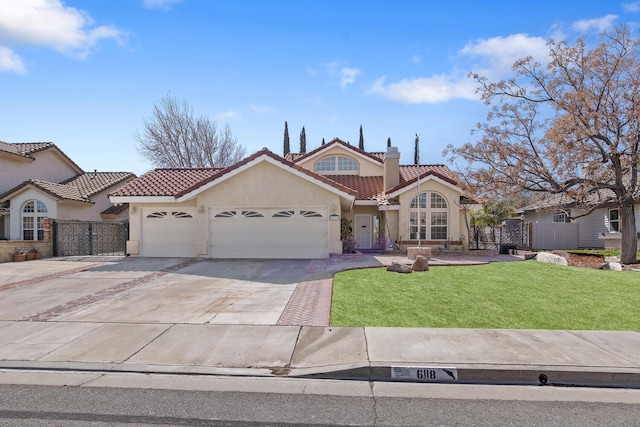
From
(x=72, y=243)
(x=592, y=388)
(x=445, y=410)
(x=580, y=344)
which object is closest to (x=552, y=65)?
(x=580, y=344)

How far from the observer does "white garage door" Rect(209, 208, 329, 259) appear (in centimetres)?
1714

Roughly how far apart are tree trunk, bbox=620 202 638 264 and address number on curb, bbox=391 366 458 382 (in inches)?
564

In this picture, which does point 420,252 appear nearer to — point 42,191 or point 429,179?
point 429,179

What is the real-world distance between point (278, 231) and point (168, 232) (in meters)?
5.07

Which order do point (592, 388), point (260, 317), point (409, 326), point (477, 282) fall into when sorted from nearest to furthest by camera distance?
point (592, 388)
point (409, 326)
point (260, 317)
point (477, 282)

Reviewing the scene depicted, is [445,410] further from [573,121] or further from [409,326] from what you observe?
[573,121]

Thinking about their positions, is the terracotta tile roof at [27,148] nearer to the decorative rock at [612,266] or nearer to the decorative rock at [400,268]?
the decorative rock at [400,268]

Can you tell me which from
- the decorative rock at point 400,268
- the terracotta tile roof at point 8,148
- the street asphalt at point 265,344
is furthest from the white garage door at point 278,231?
the terracotta tile roof at point 8,148

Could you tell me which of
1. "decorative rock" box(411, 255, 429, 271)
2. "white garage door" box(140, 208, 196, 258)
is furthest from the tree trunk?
"white garage door" box(140, 208, 196, 258)

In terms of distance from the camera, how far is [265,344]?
613cm

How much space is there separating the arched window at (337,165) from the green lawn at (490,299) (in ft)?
40.7

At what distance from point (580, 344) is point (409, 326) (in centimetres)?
253

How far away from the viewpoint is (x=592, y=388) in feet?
16.0

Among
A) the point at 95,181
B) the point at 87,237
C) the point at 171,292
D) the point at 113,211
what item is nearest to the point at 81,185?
the point at 95,181
